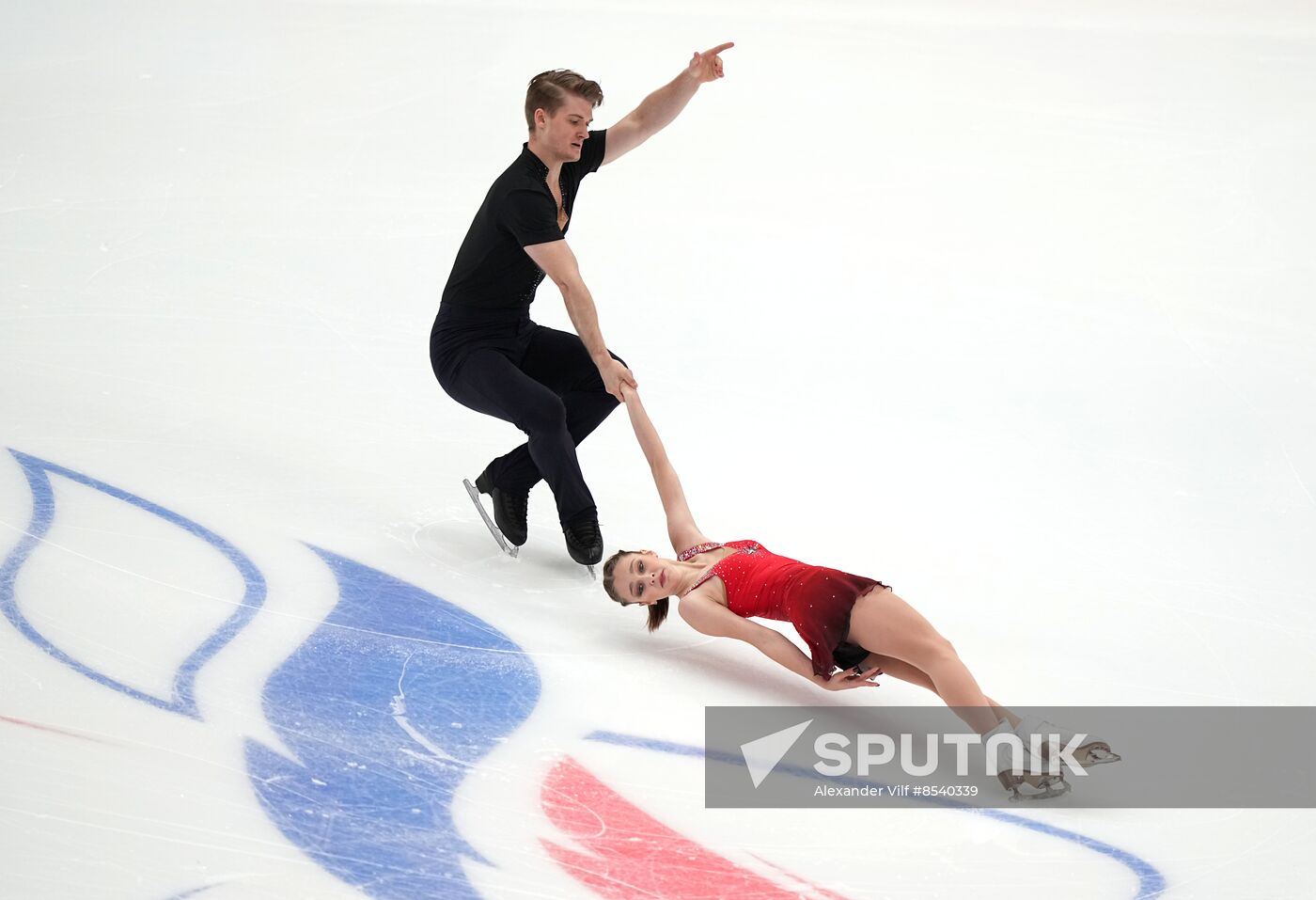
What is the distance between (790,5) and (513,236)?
21.5 ft

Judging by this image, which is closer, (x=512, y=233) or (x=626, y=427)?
(x=512, y=233)

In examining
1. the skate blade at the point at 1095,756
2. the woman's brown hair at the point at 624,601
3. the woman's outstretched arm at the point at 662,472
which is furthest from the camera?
the woman's outstretched arm at the point at 662,472

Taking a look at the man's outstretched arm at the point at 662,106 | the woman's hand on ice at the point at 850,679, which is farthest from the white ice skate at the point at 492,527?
the woman's hand on ice at the point at 850,679

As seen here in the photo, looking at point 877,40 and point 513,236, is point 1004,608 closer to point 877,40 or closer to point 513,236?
point 513,236

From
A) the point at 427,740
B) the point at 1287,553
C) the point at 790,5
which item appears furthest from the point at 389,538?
the point at 790,5

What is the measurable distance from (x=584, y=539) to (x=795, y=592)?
89 cm

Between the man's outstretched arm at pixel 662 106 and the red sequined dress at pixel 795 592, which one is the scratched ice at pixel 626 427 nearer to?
the red sequined dress at pixel 795 592

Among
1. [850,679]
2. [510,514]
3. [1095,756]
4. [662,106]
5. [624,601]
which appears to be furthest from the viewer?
[662,106]

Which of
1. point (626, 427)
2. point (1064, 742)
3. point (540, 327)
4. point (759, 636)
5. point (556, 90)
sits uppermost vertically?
point (556, 90)

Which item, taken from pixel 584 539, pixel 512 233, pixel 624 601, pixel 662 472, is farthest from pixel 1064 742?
Answer: pixel 512 233

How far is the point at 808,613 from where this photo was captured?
338 cm

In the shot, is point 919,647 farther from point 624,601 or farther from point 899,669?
point 624,601

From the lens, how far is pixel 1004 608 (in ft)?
13.5

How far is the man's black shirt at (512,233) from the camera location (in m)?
3.99
